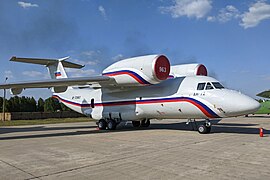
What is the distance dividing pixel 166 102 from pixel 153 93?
1.18m

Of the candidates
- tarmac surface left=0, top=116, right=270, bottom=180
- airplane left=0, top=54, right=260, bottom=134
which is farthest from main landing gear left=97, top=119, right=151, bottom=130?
tarmac surface left=0, top=116, right=270, bottom=180

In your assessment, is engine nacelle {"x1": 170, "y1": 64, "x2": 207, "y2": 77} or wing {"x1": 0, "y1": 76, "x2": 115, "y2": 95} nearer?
wing {"x1": 0, "y1": 76, "x2": 115, "y2": 95}

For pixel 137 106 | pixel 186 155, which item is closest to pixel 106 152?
pixel 186 155

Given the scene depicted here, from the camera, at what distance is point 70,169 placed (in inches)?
260

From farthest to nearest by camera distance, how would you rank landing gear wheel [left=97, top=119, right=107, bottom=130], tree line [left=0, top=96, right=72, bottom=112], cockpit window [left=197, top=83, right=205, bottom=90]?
tree line [left=0, top=96, right=72, bottom=112] → landing gear wheel [left=97, top=119, right=107, bottom=130] → cockpit window [left=197, top=83, right=205, bottom=90]

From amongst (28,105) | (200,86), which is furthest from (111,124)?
(28,105)

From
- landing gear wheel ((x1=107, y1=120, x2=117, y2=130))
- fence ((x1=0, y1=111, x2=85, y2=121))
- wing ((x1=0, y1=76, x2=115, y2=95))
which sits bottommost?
landing gear wheel ((x1=107, y1=120, x2=117, y2=130))

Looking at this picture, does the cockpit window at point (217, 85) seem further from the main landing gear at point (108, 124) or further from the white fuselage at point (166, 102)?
the main landing gear at point (108, 124)

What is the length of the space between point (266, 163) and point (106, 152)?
A: 4859 millimetres

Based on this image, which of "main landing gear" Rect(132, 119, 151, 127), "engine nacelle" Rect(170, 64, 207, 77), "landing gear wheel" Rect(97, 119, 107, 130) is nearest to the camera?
"engine nacelle" Rect(170, 64, 207, 77)

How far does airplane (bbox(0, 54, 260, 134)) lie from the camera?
13.6 metres

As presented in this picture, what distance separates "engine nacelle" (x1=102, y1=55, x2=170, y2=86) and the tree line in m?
45.0

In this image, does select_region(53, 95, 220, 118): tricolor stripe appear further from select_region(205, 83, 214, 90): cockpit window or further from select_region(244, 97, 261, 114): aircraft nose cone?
select_region(244, 97, 261, 114): aircraft nose cone

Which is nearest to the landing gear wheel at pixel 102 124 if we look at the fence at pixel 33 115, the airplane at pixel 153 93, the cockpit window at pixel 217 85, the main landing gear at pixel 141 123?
the airplane at pixel 153 93
